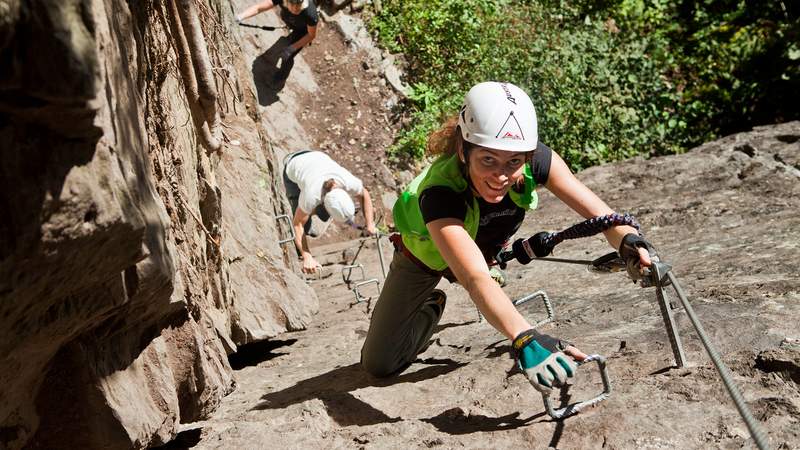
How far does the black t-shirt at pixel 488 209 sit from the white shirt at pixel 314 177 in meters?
3.47

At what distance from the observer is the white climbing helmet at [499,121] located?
3445mm

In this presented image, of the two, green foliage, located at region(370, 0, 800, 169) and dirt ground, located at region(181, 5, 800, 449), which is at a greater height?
green foliage, located at region(370, 0, 800, 169)

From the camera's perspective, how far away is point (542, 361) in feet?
9.55

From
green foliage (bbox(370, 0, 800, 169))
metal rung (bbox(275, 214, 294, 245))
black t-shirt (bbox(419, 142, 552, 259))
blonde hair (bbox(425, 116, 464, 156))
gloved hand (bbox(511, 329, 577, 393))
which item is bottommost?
gloved hand (bbox(511, 329, 577, 393))

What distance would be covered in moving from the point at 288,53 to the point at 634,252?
845cm

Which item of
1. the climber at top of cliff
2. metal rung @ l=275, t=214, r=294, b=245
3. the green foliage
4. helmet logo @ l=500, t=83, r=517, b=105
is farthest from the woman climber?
the climber at top of cliff

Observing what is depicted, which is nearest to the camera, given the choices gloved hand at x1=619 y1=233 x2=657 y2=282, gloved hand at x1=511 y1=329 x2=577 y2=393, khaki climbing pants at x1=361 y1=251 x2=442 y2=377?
gloved hand at x1=511 y1=329 x2=577 y2=393

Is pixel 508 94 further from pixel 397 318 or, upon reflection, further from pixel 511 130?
pixel 397 318

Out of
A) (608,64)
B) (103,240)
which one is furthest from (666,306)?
(608,64)

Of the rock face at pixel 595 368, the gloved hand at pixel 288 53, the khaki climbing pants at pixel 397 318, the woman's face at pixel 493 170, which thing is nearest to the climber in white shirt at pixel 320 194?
the rock face at pixel 595 368

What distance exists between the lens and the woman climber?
3084 millimetres

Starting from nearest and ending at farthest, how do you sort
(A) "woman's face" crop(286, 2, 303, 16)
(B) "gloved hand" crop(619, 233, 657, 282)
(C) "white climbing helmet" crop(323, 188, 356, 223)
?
(B) "gloved hand" crop(619, 233, 657, 282), (C) "white climbing helmet" crop(323, 188, 356, 223), (A) "woman's face" crop(286, 2, 303, 16)

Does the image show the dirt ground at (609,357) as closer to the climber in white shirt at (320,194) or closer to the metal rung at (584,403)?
the metal rung at (584,403)

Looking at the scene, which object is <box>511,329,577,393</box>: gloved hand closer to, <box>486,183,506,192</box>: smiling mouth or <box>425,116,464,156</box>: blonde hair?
<box>486,183,506,192</box>: smiling mouth
